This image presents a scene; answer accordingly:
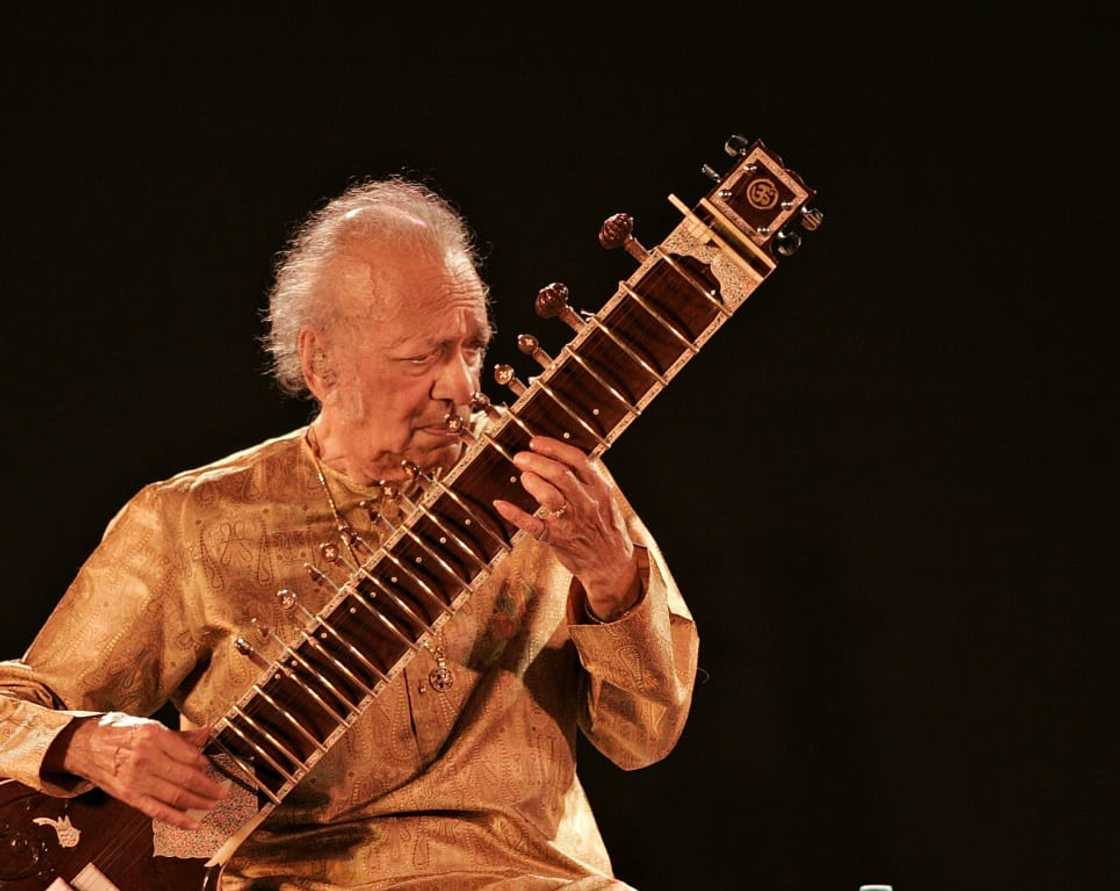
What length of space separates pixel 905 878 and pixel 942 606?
2.04 ft

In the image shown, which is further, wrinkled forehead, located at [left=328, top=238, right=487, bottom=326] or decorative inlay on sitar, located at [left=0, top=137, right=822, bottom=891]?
wrinkled forehead, located at [left=328, top=238, right=487, bottom=326]

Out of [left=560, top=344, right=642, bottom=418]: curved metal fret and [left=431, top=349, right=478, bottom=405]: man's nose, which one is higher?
[left=560, top=344, right=642, bottom=418]: curved metal fret

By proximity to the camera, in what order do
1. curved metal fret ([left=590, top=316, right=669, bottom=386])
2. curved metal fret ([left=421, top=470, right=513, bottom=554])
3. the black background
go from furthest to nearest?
the black background → curved metal fret ([left=421, top=470, right=513, bottom=554]) → curved metal fret ([left=590, top=316, right=669, bottom=386])

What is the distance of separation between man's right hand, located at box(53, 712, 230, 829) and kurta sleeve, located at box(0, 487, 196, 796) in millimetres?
250

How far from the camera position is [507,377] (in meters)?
2.40

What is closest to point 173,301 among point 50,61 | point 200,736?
point 50,61

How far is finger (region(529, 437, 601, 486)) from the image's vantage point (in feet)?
7.66

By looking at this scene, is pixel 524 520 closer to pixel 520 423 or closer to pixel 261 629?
pixel 520 423

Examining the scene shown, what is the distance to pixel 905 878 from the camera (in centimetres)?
390

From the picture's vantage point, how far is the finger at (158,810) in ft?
8.05

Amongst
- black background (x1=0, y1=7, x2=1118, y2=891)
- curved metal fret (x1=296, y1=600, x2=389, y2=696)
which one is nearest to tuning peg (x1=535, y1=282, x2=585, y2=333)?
curved metal fret (x1=296, y1=600, x2=389, y2=696)

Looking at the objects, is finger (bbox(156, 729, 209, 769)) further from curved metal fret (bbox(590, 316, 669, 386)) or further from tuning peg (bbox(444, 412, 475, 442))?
curved metal fret (bbox(590, 316, 669, 386))

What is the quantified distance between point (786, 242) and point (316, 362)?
93 cm

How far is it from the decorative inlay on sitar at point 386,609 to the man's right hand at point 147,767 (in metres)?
0.06
